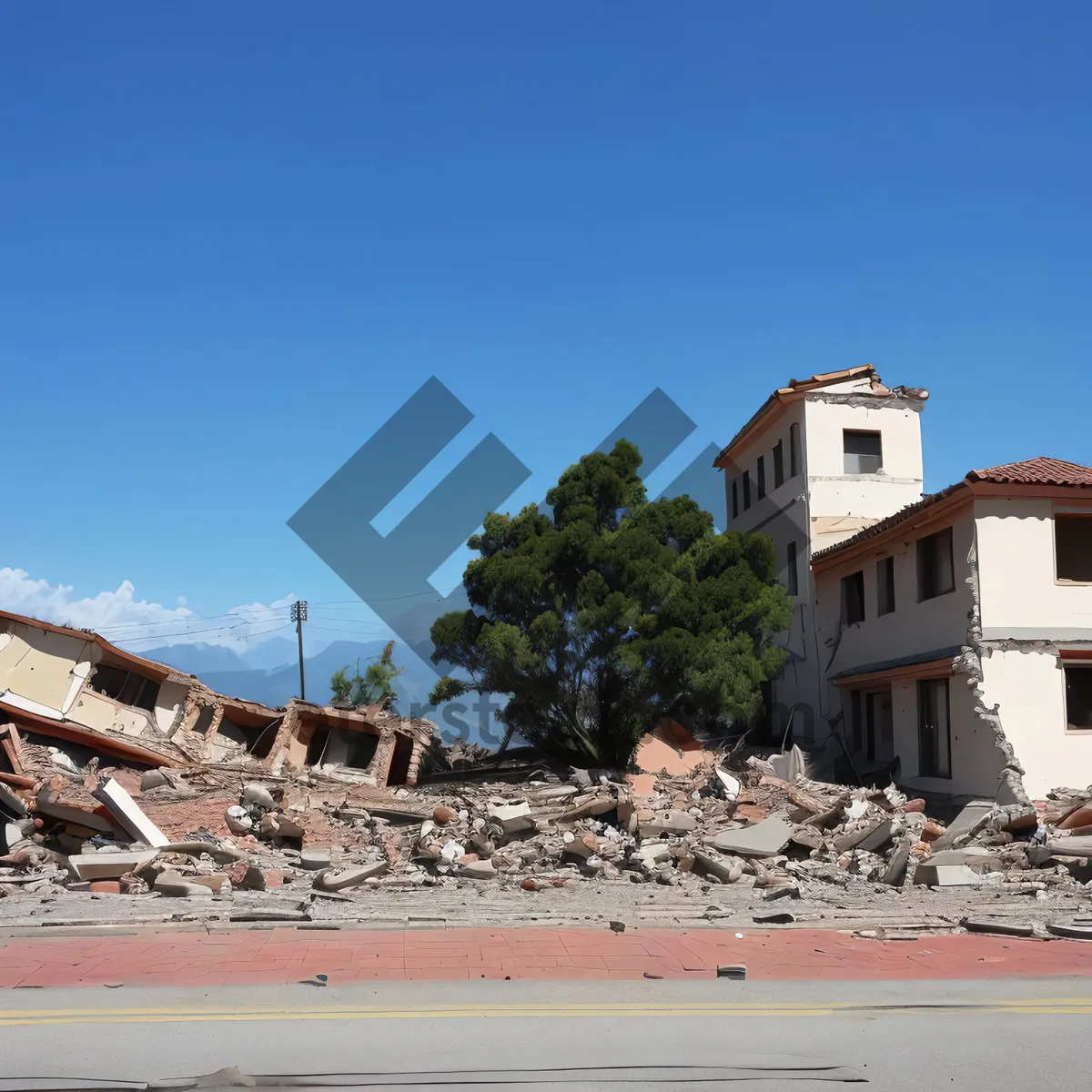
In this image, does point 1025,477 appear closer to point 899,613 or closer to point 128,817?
point 899,613

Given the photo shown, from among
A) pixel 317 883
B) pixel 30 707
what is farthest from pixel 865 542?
pixel 30 707

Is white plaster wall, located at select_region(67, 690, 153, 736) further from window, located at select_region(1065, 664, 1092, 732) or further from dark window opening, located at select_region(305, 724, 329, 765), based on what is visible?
window, located at select_region(1065, 664, 1092, 732)

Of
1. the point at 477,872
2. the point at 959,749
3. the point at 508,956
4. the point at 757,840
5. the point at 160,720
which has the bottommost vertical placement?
the point at 508,956

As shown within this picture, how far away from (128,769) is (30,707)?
114 inches

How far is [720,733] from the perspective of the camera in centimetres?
2831

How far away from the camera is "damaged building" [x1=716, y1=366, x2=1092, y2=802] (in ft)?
62.5

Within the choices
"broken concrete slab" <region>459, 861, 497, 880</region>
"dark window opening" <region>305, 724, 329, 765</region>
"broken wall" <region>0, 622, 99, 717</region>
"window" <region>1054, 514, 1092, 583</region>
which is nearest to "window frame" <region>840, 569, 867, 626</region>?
"window" <region>1054, 514, 1092, 583</region>

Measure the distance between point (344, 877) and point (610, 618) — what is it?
11461mm

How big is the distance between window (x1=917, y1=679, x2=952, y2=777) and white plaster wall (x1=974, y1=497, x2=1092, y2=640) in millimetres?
2061

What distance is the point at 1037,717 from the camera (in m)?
19.0

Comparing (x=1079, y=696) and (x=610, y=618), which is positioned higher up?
(x=610, y=618)

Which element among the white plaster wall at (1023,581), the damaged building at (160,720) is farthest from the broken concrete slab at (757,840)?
the damaged building at (160,720)

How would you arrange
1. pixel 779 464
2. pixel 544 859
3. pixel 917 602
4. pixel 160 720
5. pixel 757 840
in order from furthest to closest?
pixel 779 464
pixel 160 720
pixel 917 602
pixel 757 840
pixel 544 859

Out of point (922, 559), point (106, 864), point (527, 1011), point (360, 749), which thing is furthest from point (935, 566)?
point (527, 1011)
